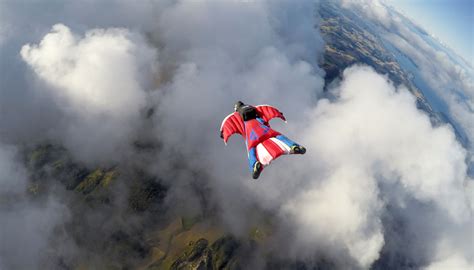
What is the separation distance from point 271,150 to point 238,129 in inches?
322

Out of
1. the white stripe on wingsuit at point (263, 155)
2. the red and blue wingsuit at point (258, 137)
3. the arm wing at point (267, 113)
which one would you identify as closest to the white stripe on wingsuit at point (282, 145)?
the red and blue wingsuit at point (258, 137)

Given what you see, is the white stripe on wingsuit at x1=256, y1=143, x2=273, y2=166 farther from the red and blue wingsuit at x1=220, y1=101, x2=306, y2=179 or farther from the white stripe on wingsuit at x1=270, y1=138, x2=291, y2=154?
the white stripe on wingsuit at x1=270, y1=138, x2=291, y2=154

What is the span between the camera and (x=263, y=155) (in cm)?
3083

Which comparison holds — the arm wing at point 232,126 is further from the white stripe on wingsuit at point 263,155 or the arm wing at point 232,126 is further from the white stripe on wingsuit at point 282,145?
the white stripe on wingsuit at point 282,145

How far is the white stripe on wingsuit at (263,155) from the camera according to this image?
29280 mm

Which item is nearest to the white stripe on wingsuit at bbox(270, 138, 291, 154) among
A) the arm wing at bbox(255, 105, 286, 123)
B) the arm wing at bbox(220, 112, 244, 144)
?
the arm wing at bbox(255, 105, 286, 123)

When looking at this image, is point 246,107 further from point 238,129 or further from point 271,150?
point 271,150

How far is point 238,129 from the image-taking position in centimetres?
3788

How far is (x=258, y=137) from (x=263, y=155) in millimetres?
3006

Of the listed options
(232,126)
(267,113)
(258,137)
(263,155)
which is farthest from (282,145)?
(232,126)

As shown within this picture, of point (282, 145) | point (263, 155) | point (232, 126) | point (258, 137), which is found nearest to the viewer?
point (263, 155)

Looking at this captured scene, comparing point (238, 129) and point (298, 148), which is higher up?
point (238, 129)

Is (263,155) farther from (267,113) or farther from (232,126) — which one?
(267,113)

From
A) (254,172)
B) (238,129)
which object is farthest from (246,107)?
(254,172)
